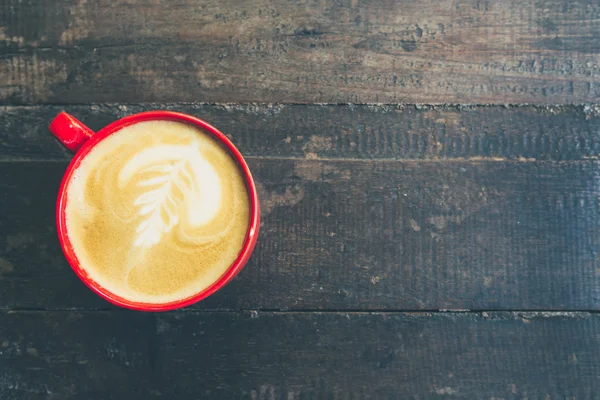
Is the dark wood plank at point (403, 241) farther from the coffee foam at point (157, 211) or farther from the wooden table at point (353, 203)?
the coffee foam at point (157, 211)

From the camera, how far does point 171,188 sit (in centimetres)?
69

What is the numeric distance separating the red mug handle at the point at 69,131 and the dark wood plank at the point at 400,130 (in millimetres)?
174

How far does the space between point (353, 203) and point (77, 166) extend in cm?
42

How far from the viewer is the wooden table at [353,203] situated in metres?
0.83

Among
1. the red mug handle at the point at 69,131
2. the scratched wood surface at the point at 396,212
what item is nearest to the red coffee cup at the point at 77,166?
the red mug handle at the point at 69,131

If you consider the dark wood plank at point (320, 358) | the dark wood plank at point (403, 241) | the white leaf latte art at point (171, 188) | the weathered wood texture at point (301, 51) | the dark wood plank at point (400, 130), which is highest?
the weathered wood texture at point (301, 51)

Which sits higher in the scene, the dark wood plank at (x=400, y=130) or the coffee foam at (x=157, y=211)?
the dark wood plank at (x=400, y=130)

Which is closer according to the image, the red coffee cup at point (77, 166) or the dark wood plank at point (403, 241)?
the red coffee cup at point (77, 166)

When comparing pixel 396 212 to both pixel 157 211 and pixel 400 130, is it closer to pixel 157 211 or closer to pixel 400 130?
pixel 400 130

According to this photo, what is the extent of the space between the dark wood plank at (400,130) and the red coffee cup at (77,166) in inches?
6.3

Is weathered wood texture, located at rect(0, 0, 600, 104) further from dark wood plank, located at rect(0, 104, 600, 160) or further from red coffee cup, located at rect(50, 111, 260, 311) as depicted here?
red coffee cup, located at rect(50, 111, 260, 311)

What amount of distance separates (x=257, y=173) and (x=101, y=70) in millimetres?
322

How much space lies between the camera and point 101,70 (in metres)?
0.86

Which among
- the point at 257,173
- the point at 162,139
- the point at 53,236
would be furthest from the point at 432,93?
the point at 53,236
